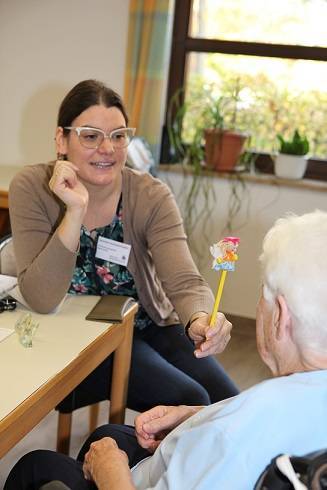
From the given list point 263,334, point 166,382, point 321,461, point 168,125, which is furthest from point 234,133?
point 321,461

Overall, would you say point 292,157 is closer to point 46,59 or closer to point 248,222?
point 248,222

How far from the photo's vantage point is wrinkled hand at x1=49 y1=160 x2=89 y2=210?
5.59 feet

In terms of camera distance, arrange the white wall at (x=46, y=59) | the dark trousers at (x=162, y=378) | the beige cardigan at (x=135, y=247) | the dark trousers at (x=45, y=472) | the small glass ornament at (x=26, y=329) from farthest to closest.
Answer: the white wall at (x=46, y=59), the dark trousers at (x=162, y=378), the beige cardigan at (x=135, y=247), the small glass ornament at (x=26, y=329), the dark trousers at (x=45, y=472)

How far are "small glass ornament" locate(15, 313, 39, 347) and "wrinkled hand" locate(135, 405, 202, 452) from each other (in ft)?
1.04

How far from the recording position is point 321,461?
86cm

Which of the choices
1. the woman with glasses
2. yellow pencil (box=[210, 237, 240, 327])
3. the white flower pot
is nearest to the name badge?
the woman with glasses

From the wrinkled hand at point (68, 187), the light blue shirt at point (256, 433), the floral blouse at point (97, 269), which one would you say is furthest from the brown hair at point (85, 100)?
the light blue shirt at point (256, 433)

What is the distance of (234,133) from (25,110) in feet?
4.19

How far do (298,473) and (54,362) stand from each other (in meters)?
0.68

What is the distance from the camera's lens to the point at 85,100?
1856 mm

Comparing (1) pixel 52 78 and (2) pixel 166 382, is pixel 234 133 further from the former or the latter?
(2) pixel 166 382

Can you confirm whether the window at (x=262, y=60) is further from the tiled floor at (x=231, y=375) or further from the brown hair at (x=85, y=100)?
the brown hair at (x=85, y=100)

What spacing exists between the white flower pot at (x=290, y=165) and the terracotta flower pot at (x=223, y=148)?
0.22m

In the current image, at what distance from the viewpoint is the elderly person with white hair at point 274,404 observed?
0.95 m
